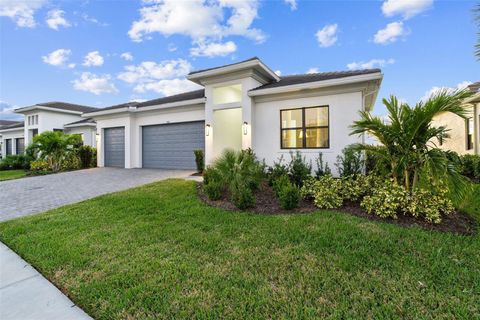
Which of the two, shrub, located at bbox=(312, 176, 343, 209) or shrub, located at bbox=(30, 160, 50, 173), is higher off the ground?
shrub, located at bbox=(30, 160, 50, 173)

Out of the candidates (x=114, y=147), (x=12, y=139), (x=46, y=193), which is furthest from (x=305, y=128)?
(x=12, y=139)

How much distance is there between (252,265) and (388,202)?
3.48m

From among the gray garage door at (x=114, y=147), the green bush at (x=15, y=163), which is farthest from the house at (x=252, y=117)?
the green bush at (x=15, y=163)

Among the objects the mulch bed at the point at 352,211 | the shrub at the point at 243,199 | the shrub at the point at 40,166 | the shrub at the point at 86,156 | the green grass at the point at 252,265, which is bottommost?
the green grass at the point at 252,265

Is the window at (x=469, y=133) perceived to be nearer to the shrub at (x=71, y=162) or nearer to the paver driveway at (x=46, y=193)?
the paver driveway at (x=46, y=193)

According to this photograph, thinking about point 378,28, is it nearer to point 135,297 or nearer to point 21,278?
point 135,297

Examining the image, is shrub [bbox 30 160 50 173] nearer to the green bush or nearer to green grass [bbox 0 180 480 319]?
the green bush

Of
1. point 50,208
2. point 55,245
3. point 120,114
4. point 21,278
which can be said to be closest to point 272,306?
point 21,278

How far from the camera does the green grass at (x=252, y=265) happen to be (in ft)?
7.80

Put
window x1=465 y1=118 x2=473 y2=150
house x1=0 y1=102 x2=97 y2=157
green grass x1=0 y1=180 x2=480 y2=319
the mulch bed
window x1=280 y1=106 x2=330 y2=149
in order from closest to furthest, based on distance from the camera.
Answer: green grass x1=0 y1=180 x2=480 y2=319
the mulch bed
window x1=280 y1=106 x2=330 y2=149
window x1=465 y1=118 x2=473 y2=150
house x1=0 y1=102 x2=97 y2=157

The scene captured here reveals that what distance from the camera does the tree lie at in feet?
47.0

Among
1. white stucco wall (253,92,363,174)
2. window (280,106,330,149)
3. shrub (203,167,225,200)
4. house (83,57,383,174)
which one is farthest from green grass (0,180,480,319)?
house (83,57,383,174)

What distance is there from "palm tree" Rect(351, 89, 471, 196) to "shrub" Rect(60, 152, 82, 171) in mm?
17036

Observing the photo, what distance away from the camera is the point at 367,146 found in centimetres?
567
